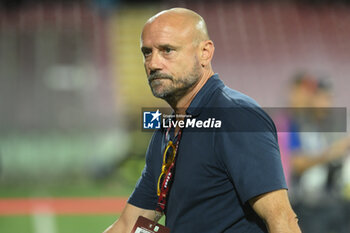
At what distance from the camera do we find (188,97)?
7.00 feet

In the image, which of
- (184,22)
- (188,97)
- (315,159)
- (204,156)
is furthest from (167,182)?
(315,159)

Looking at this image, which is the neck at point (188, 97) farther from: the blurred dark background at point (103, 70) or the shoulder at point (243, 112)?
the blurred dark background at point (103, 70)

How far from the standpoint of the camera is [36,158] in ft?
40.9

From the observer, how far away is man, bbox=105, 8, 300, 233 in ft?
5.73

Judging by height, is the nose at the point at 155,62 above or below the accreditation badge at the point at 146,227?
above

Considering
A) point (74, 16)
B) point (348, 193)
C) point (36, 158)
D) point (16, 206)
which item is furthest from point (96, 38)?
point (348, 193)

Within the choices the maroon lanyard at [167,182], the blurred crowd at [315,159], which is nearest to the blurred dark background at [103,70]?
the blurred crowd at [315,159]

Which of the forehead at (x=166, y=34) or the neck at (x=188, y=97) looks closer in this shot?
the forehead at (x=166, y=34)

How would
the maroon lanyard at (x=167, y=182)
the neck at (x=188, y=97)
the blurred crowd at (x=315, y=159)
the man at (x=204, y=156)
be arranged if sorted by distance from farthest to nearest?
1. the blurred crowd at (x=315, y=159)
2. the neck at (x=188, y=97)
3. the maroon lanyard at (x=167, y=182)
4. the man at (x=204, y=156)

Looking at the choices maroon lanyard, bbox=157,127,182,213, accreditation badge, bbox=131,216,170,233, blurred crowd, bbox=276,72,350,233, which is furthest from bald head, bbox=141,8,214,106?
blurred crowd, bbox=276,72,350,233

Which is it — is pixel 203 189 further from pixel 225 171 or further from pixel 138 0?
pixel 138 0

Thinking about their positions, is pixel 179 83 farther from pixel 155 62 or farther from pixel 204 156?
pixel 204 156

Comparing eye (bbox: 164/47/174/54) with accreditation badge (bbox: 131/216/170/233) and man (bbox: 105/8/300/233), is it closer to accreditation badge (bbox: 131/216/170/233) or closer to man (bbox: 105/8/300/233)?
man (bbox: 105/8/300/233)

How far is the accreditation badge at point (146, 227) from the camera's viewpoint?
6.67 ft
